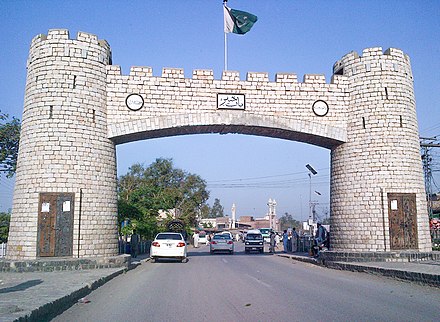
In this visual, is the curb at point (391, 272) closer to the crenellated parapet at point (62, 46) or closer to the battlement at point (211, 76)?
the battlement at point (211, 76)

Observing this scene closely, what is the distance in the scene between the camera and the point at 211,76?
754 inches

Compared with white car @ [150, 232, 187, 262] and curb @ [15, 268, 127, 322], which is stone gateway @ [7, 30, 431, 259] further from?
curb @ [15, 268, 127, 322]

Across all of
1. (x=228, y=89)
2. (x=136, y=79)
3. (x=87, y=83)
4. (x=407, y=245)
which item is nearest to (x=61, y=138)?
(x=87, y=83)

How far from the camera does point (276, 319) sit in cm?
711

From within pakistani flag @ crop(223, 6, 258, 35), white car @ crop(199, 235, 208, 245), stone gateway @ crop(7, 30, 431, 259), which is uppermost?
pakistani flag @ crop(223, 6, 258, 35)

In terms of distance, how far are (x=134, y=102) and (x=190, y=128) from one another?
8.90ft

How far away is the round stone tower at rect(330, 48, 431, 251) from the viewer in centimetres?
1811

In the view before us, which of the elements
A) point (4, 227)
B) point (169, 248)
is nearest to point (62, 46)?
point (169, 248)

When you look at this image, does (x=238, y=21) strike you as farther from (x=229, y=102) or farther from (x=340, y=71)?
(x=340, y=71)

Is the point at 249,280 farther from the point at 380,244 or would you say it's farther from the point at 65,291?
the point at 380,244

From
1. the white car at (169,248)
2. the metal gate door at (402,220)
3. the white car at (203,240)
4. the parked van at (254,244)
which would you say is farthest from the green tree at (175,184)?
the metal gate door at (402,220)

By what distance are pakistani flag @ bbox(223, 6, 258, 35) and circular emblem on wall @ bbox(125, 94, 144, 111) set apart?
542cm

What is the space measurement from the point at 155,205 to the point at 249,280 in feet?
85.0

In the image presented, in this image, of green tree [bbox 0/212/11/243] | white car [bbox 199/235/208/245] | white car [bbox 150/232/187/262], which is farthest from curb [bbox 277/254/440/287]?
white car [bbox 199/235/208/245]
